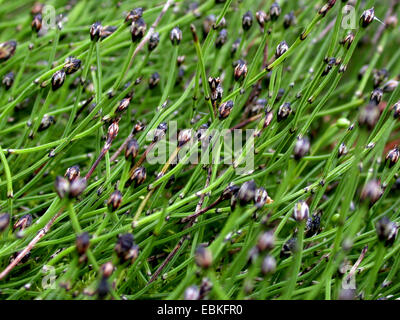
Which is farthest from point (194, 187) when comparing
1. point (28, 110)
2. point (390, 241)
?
point (28, 110)

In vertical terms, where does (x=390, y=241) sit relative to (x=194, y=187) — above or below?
below

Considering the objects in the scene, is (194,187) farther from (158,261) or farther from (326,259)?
(326,259)

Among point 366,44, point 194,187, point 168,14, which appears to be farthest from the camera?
point 366,44

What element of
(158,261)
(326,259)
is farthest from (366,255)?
(158,261)

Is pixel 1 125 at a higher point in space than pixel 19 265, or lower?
higher

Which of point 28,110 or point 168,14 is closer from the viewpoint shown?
point 28,110

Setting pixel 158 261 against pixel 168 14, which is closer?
pixel 158 261
